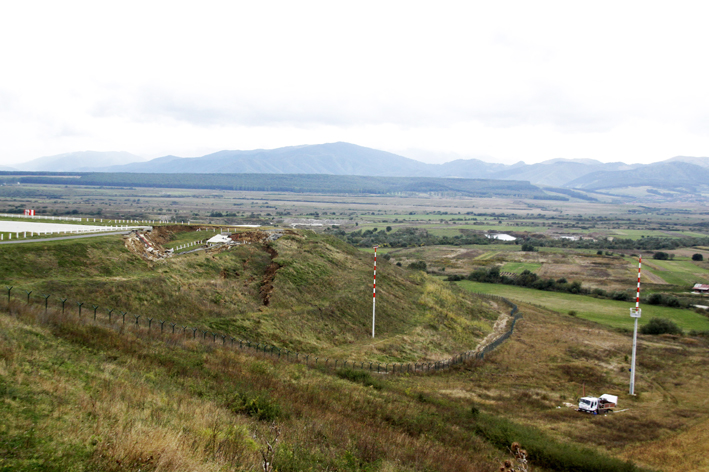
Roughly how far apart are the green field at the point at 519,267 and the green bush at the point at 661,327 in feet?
126

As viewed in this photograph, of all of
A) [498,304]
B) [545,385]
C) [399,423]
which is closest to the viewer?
[399,423]

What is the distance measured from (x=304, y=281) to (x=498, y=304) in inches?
1429

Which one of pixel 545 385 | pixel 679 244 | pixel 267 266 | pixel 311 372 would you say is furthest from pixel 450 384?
pixel 679 244

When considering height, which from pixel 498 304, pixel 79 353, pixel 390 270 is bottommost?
pixel 498 304

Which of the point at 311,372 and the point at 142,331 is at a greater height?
the point at 142,331

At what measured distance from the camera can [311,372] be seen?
77.3 feet

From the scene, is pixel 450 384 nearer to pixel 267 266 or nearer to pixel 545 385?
pixel 545 385

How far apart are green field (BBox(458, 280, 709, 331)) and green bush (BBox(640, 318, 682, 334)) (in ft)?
8.03

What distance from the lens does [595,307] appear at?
7000cm

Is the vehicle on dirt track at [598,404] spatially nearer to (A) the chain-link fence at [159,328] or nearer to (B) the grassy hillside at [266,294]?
(A) the chain-link fence at [159,328]

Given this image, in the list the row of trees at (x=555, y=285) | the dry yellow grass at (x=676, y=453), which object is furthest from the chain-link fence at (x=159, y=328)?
the row of trees at (x=555, y=285)

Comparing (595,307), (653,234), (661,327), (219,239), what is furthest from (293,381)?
(653,234)

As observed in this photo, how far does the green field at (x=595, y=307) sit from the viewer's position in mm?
61688

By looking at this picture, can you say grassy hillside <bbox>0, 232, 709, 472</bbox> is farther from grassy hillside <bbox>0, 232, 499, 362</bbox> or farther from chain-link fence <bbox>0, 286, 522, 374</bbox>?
chain-link fence <bbox>0, 286, 522, 374</bbox>
